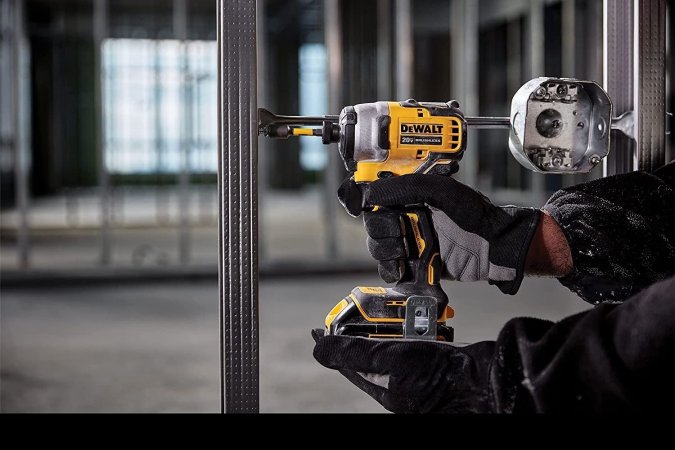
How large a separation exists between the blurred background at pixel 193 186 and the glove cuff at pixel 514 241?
549 mm

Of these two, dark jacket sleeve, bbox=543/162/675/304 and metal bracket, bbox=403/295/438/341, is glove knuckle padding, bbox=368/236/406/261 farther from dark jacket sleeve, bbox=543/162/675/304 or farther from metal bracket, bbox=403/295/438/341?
dark jacket sleeve, bbox=543/162/675/304

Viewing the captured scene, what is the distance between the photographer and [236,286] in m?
1.53

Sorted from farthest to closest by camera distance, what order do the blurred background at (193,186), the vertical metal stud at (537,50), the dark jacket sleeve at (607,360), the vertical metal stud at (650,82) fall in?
the vertical metal stud at (537,50) < the blurred background at (193,186) < the vertical metal stud at (650,82) < the dark jacket sleeve at (607,360)

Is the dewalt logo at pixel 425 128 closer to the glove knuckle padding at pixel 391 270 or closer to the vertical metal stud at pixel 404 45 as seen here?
the glove knuckle padding at pixel 391 270

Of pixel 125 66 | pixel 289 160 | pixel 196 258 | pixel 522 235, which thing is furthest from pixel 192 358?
pixel 289 160

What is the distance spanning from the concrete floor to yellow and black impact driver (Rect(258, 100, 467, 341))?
158 cm

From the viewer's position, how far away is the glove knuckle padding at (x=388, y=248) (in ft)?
5.32

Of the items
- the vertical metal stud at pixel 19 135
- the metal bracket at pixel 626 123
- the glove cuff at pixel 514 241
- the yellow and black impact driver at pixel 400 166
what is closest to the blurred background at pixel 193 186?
the vertical metal stud at pixel 19 135

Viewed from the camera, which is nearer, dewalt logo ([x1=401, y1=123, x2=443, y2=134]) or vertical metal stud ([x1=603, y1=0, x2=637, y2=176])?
dewalt logo ([x1=401, y1=123, x2=443, y2=134])

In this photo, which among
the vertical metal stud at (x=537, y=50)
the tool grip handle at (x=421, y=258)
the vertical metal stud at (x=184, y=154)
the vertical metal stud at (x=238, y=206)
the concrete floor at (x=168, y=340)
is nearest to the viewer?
the vertical metal stud at (x=238, y=206)

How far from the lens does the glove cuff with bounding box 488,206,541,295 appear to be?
62.7 inches

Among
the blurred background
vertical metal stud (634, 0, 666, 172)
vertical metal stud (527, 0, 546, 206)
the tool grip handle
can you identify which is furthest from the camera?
vertical metal stud (527, 0, 546, 206)

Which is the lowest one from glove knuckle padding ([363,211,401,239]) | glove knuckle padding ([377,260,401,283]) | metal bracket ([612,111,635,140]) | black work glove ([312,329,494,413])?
black work glove ([312,329,494,413])

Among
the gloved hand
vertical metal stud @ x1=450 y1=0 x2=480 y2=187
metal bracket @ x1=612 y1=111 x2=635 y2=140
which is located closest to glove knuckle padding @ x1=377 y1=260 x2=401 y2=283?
the gloved hand
